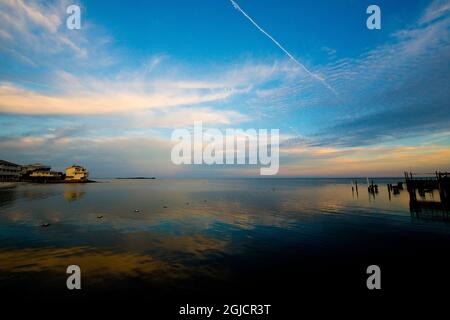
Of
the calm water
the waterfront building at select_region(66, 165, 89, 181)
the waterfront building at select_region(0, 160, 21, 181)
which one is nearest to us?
the calm water

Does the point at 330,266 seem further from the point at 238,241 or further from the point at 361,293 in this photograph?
the point at 238,241

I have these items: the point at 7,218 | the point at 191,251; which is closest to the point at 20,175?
the point at 7,218

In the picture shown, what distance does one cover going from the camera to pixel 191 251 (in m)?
17.2

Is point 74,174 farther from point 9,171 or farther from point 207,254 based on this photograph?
point 207,254

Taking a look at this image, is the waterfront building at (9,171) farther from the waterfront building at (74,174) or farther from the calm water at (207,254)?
the calm water at (207,254)

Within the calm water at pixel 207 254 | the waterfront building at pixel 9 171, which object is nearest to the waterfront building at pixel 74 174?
the waterfront building at pixel 9 171

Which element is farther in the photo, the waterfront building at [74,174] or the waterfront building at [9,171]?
the waterfront building at [74,174]

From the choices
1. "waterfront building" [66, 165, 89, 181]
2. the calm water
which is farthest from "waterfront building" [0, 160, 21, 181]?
the calm water

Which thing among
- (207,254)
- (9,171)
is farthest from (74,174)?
(207,254)

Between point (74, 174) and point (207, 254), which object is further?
point (74, 174)

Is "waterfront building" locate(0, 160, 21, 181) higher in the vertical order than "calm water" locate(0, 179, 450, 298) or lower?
higher

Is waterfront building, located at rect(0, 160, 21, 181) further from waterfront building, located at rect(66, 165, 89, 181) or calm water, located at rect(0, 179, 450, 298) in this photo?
calm water, located at rect(0, 179, 450, 298)

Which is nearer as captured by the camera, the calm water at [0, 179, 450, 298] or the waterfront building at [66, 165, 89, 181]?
the calm water at [0, 179, 450, 298]

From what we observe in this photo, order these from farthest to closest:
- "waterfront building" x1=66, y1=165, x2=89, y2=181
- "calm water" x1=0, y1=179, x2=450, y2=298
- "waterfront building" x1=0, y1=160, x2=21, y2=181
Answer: "waterfront building" x1=66, y1=165, x2=89, y2=181, "waterfront building" x1=0, y1=160, x2=21, y2=181, "calm water" x1=0, y1=179, x2=450, y2=298
